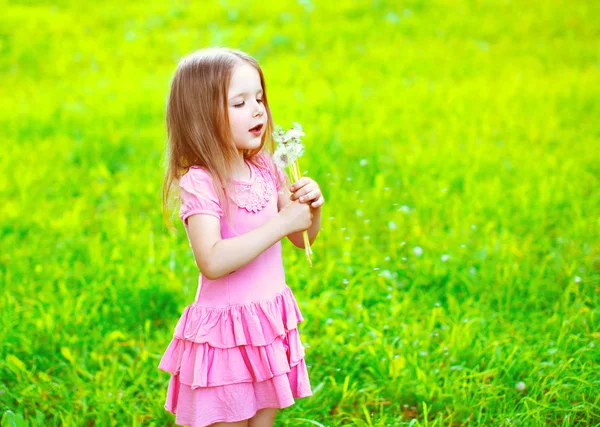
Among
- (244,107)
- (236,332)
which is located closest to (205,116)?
(244,107)

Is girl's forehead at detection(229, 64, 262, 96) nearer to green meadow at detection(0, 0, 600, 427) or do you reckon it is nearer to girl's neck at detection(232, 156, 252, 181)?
girl's neck at detection(232, 156, 252, 181)

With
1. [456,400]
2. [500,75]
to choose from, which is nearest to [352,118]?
[500,75]

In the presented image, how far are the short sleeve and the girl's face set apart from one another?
0.47 ft

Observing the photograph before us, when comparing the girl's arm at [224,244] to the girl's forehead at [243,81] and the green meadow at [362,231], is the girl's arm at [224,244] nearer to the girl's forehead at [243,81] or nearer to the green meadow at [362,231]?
the girl's forehead at [243,81]

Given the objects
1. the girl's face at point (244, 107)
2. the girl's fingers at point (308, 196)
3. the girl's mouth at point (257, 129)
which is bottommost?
the girl's fingers at point (308, 196)

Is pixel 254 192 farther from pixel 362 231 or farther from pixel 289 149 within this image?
pixel 362 231

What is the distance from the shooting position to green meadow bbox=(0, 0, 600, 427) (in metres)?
2.74

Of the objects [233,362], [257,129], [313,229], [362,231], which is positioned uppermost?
[257,129]

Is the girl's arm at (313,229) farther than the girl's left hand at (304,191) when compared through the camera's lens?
Yes

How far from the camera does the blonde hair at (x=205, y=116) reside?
1.96m

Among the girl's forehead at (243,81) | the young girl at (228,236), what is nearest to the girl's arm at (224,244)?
the young girl at (228,236)

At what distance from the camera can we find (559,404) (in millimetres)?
2578

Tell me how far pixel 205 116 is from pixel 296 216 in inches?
15.1

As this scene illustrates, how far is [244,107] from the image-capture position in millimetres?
1982
